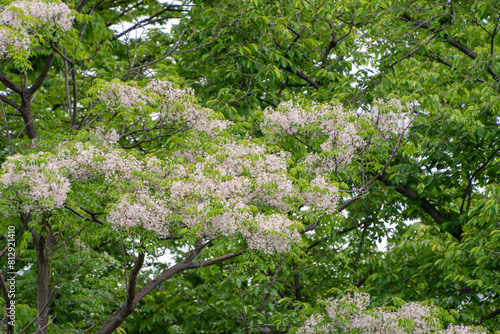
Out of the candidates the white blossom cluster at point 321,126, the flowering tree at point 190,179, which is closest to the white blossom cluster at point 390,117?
the flowering tree at point 190,179

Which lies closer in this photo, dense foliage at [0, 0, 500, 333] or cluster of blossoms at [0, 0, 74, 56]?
dense foliage at [0, 0, 500, 333]

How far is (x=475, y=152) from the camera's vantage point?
33.3 ft

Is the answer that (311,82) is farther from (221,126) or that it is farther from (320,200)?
(320,200)

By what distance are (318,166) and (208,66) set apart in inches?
144

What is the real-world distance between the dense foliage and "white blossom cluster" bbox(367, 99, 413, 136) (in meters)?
0.03

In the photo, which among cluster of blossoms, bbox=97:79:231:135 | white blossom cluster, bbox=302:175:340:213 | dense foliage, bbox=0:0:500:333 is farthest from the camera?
cluster of blossoms, bbox=97:79:231:135

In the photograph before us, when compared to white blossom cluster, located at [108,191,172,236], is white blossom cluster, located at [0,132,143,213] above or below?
above

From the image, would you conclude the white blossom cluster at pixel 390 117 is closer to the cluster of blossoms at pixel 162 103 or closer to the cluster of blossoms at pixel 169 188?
the cluster of blossoms at pixel 169 188

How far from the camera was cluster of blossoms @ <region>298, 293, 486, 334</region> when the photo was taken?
7.55m

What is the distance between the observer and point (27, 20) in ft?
24.3

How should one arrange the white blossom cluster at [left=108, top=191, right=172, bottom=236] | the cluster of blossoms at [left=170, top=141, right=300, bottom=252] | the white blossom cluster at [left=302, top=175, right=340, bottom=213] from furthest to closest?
1. the white blossom cluster at [left=302, top=175, right=340, bottom=213]
2. the cluster of blossoms at [left=170, top=141, right=300, bottom=252]
3. the white blossom cluster at [left=108, top=191, right=172, bottom=236]

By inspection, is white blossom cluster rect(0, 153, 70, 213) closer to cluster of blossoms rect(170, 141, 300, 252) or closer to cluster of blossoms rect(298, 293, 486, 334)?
cluster of blossoms rect(170, 141, 300, 252)

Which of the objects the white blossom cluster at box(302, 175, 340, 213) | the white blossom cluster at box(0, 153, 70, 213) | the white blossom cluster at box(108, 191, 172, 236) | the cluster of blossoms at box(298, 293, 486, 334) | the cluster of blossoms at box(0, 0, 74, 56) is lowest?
the cluster of blossoms at box(298, 293, 486, 334)

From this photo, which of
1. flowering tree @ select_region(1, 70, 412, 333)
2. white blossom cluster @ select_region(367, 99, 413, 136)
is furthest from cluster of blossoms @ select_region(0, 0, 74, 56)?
white blossom cluster @ select_region(367, 99, 413, 136)
